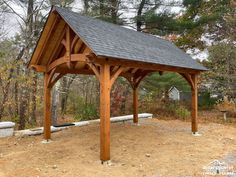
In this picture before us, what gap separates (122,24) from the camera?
14.5 meters

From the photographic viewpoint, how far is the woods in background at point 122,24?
10.7 metres

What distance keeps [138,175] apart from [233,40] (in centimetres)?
1181

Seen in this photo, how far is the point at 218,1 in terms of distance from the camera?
55.0ft

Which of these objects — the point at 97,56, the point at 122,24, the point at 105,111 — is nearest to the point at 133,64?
the point at 97,56

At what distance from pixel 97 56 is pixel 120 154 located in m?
2.54

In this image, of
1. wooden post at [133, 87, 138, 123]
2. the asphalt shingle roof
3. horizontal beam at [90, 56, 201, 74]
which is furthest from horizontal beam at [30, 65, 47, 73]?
wooden post at [133, 87, 138, 123]

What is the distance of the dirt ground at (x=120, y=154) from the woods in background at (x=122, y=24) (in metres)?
3.28

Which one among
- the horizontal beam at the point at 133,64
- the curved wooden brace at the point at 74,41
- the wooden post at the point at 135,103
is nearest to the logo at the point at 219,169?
the horizontal beam at the point at 133,64

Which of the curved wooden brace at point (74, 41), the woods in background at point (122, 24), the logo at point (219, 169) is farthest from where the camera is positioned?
the woods in background at point (122, 24)

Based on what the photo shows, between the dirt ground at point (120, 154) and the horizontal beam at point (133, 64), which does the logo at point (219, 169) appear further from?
the horizontal beam at point (133, 64)

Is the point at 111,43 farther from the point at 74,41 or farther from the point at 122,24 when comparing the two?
the point at 122,24

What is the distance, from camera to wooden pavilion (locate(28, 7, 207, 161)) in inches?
224

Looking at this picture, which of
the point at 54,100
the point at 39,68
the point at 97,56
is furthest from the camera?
the point at 54,100

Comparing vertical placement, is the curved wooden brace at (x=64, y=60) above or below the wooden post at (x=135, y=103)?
above
